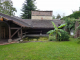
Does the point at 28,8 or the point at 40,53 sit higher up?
the point at 28,8

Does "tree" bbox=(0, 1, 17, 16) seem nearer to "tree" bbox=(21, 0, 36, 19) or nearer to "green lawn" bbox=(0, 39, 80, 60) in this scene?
"tree" bbox=(21, 0, 36, 19)

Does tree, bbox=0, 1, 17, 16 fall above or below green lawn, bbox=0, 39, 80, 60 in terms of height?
above

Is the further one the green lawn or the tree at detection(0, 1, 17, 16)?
the tree at detection(0, 1, 17, 16)

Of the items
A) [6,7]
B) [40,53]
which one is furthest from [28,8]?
[40,53]

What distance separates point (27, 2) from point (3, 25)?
72.2 ft

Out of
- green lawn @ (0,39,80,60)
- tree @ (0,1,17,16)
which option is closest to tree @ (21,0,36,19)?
tree @ (0,1,17,16)

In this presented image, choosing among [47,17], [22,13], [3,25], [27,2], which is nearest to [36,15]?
[47,17]

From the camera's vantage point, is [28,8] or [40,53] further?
[28,8]

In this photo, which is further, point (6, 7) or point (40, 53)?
point (6, 7)

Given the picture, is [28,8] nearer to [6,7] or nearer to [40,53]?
[6,7]

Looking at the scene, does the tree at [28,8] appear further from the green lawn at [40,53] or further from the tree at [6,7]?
the green lawn at [40,53]

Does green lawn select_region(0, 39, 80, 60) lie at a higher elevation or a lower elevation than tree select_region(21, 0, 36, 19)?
lower

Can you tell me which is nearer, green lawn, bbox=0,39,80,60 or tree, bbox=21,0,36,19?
green lawn, bbox=0,39,80,60

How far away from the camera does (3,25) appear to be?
1020cm
